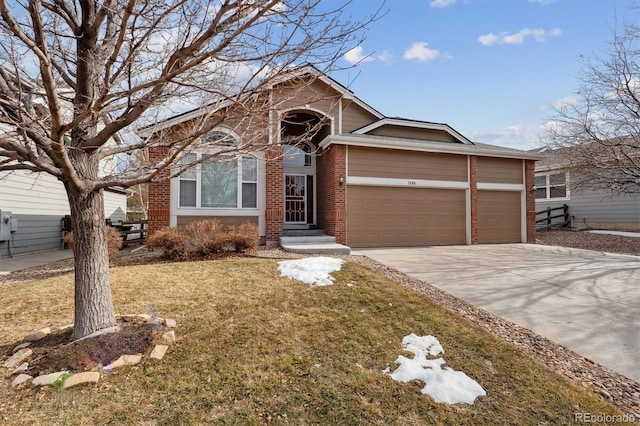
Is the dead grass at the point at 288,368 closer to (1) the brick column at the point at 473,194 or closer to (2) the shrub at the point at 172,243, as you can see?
(2) the shrub at the point at 172,243

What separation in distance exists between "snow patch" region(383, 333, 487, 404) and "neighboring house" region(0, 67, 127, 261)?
8.99 m

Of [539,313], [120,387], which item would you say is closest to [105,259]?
[120,387]

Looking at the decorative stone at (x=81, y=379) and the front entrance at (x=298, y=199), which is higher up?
the front entrance at (x=298, y=199)

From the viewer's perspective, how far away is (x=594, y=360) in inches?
133

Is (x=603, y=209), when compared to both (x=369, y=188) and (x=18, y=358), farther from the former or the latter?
(x=18, y=358)

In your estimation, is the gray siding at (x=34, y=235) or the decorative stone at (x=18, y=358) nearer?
the decorative stone at (x=18, y=358)

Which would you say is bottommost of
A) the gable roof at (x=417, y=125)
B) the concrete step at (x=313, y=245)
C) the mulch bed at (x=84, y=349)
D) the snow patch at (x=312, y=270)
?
the mulch bed at (x=84, y=349)

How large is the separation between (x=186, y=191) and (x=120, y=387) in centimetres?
809

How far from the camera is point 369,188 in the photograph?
35.6 feet

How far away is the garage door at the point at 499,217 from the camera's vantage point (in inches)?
478

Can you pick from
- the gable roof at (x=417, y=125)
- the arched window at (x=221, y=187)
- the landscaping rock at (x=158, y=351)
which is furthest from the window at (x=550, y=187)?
the landscaping rock at (x=158, y=351)

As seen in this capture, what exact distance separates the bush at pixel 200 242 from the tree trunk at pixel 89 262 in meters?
4.54

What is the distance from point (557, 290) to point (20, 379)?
7425 mm

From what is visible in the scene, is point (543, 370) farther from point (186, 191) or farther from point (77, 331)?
point (186, 191)
